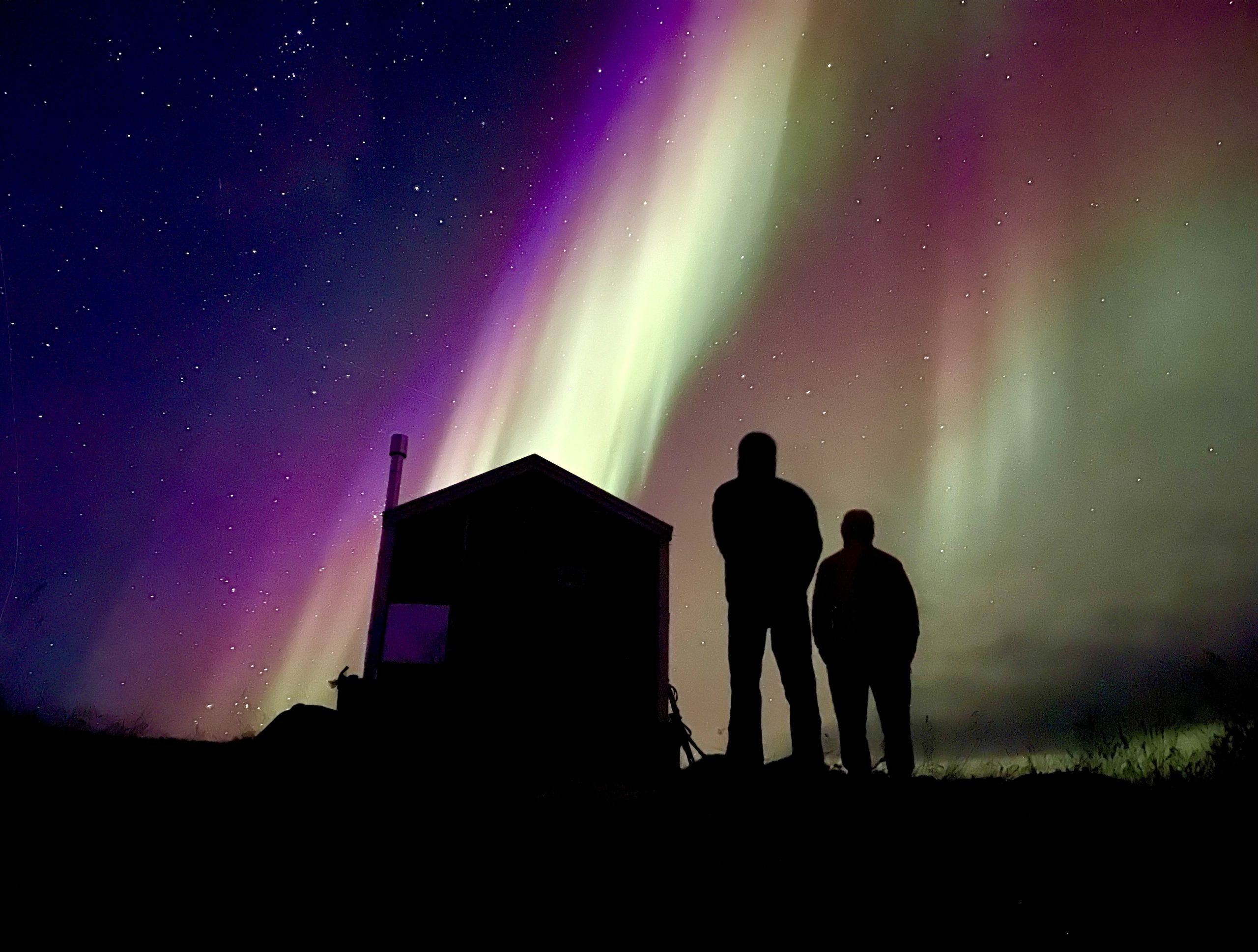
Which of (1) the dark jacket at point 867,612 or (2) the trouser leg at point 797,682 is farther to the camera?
(1) the dark jacket at point 867,612

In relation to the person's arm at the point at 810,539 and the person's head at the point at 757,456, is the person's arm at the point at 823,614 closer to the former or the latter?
the person's arm at the point at 810,539

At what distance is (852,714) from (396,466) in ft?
39.5

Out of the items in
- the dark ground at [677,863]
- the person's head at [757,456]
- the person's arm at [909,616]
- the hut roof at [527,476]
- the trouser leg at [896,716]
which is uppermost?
the hut roof at [527,476]

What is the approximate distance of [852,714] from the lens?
17.5ft

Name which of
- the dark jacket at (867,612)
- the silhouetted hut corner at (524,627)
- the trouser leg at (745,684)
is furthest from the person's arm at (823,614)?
the silhouetted hut corner at (524,627)

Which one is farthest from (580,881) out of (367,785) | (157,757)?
(157,757)

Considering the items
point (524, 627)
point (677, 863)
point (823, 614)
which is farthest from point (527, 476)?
point (677, 863)

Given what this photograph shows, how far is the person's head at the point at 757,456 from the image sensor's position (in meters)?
5.03

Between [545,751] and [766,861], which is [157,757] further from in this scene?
[766,861]

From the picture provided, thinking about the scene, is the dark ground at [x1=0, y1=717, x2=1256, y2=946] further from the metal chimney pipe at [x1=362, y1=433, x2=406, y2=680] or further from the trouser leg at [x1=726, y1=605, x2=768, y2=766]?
the metal chimney pipe at [x1=362, y1=433, x2=406, y2=680]

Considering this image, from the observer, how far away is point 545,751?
34.9 feet

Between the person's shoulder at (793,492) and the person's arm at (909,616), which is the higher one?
the person's shoulder at (793,492)

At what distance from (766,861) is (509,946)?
1251 millimetres

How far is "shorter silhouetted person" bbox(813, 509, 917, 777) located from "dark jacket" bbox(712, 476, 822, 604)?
62 centimetres
